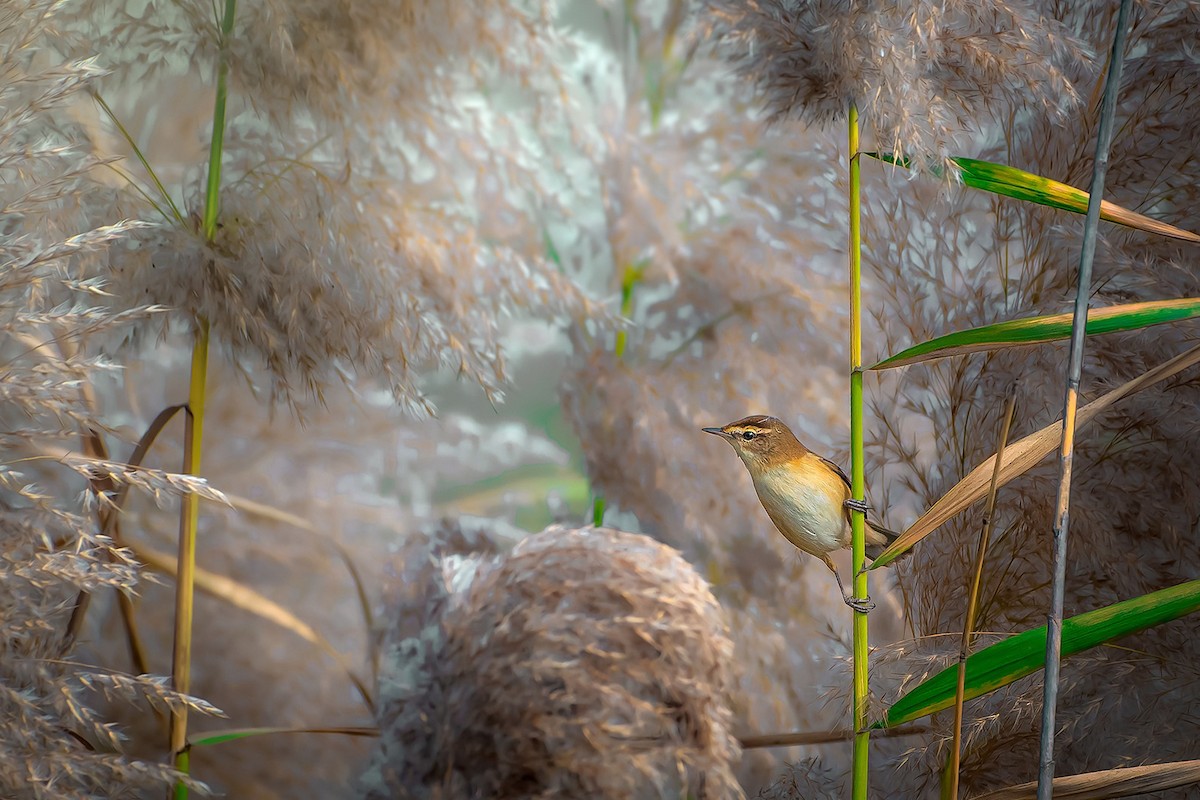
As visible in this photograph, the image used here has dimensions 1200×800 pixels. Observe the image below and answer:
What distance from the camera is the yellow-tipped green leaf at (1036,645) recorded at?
0.42 metres

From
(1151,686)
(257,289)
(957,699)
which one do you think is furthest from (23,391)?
(1151,686)

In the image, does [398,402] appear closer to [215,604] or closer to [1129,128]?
[215,604]

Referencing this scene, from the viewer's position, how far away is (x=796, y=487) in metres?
0.55

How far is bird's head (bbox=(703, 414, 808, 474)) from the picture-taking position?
563 mm

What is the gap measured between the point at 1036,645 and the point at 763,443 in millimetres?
199

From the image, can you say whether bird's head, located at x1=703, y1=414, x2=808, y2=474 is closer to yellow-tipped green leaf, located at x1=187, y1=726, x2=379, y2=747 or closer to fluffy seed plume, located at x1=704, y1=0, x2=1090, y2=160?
fluffy seed plume, located at x1=704, y1=0, x2=1090, y2=160

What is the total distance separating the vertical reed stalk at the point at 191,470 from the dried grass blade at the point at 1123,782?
1.90 feet

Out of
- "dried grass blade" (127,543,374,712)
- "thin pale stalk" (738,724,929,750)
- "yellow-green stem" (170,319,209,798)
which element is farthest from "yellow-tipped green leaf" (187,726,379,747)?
"thin pale stalk" (738,724,929,750)

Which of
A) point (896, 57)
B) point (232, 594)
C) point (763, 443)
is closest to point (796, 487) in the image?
point (763, 443)

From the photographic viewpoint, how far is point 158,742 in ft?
3.34

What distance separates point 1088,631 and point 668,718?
327 mm

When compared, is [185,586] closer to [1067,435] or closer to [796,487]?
[796,487]

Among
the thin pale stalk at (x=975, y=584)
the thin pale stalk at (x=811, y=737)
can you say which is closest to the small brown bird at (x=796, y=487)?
the thin pale stalk at (x=975, y=584)

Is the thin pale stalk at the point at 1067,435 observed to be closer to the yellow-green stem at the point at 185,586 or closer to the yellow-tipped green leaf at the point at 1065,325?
the yellow-tipped green leaf at the point at 1065,325
